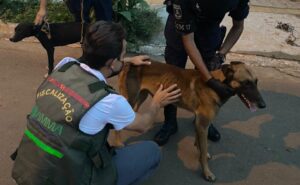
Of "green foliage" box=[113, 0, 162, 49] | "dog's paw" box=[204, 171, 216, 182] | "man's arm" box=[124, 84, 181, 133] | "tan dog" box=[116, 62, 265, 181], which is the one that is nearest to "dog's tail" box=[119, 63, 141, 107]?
"tan dog" box=[116, 62, 265, 181]

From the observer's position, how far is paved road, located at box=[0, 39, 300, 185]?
3926 mm

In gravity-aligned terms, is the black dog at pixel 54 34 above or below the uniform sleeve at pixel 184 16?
below

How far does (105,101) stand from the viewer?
2594 millimetres

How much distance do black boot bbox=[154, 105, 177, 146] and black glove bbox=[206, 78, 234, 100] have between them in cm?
81

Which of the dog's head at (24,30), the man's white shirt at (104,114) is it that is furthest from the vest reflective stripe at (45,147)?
the dog's head at (24,30)

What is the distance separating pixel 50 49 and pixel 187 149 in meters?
2.12

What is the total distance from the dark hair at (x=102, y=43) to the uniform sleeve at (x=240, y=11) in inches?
61.3

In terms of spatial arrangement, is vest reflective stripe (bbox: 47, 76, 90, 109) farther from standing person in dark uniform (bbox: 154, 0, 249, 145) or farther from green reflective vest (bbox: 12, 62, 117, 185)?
standing person in dark uniform (bbox: 154, 0, 249, 145)

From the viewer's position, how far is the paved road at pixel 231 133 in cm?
393

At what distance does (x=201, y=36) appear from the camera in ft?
13.1

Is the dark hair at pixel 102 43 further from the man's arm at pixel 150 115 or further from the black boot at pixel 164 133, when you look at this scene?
the black boot at pixel 164 133

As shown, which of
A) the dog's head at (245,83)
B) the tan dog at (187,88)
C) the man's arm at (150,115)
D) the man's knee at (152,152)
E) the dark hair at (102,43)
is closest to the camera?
the dark hair at (102,43)

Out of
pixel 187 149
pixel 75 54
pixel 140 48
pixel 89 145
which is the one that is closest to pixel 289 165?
pixel 187 149

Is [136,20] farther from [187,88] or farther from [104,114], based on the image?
[104,114]
